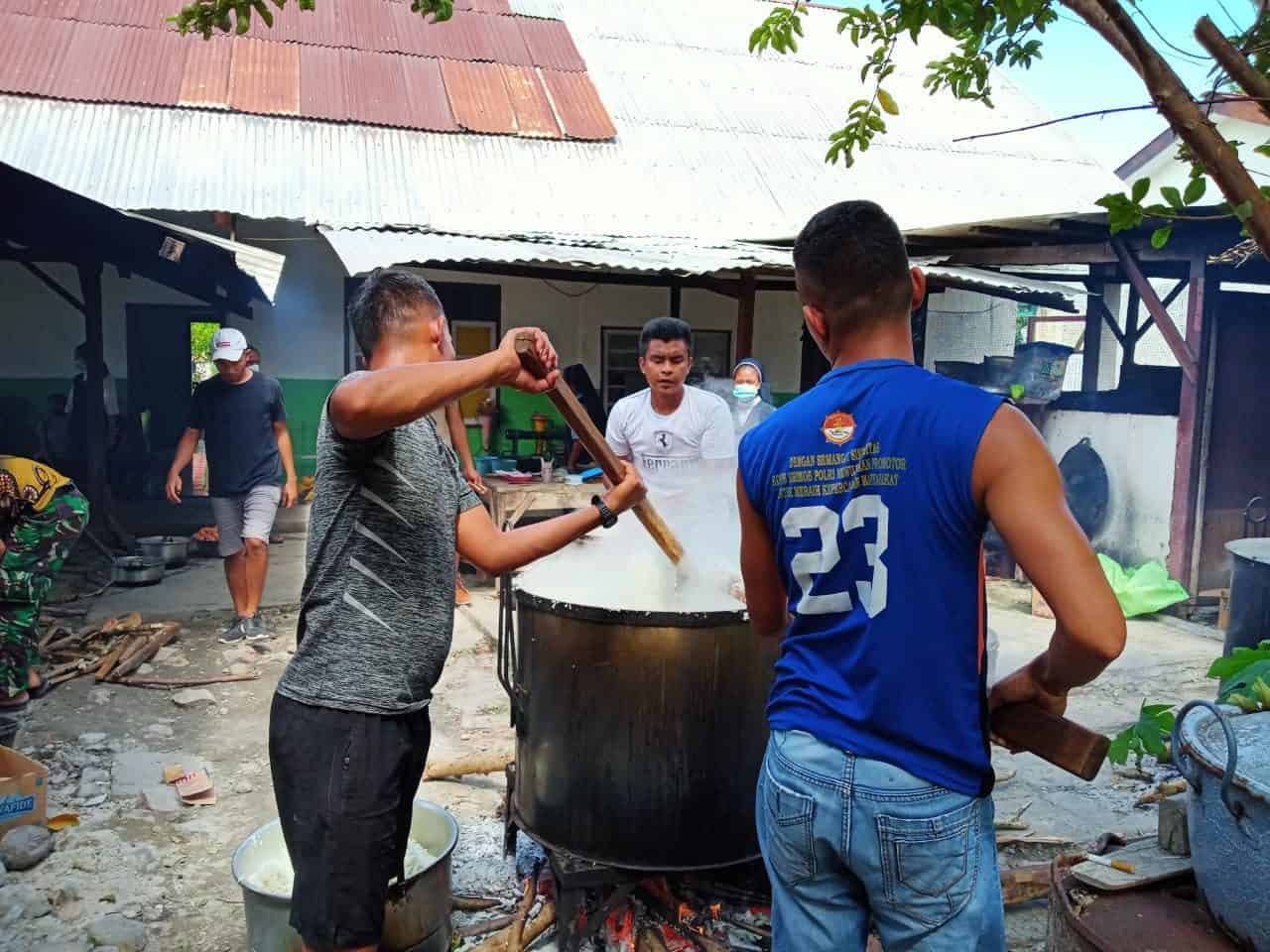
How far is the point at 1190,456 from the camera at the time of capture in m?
8.12

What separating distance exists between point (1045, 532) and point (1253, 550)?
4533 millimetres

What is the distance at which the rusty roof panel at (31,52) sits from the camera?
10.3 meters

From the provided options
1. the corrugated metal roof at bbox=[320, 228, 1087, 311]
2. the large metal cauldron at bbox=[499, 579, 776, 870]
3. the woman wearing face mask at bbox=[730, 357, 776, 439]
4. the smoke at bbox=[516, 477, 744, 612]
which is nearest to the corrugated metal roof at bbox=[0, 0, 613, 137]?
the corrugated metal roof at bbox=[320, 228, 1087, 311]

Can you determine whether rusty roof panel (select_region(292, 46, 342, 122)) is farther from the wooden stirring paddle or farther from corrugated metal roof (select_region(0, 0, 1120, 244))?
the wooden stirring paddle

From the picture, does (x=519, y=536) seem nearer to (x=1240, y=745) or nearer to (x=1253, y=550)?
(x=1240, y=745)

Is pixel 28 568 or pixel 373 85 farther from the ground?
pixel 373 85

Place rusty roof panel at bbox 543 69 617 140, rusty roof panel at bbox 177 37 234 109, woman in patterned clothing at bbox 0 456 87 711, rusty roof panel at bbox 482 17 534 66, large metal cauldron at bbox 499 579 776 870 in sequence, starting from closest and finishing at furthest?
1. large metal cauldron at bbox 499 579 776 870
2. woman in patterned clothing at bbox 0 456 87 711
3. rusty roof panel at bbox 177 37 234 109
4. rusty roof panel at bbox 543 69 617 140
5. rusty roof panel at bbox 482 17 534 66

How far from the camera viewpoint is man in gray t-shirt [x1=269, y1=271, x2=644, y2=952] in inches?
82.8

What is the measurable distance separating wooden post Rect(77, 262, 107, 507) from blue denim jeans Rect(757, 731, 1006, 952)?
9.38 meters

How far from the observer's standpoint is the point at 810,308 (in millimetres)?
1757

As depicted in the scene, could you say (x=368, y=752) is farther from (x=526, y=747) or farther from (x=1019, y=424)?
(x=1019, y=424)

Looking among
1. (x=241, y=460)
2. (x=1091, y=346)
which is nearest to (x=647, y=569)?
(x=241, y=460)

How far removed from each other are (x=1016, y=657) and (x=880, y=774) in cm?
537

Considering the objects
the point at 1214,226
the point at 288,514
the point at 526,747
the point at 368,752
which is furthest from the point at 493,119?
the point at 368,752
